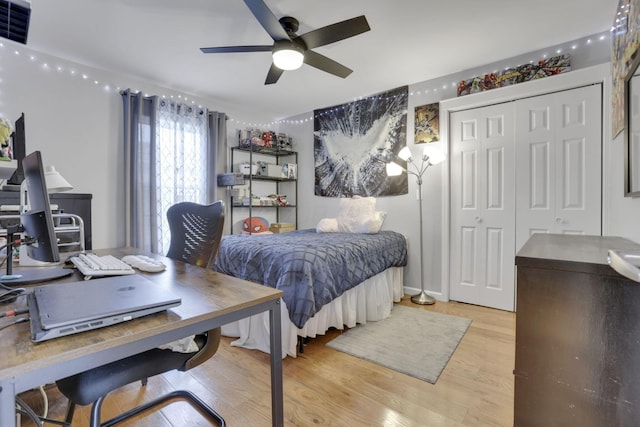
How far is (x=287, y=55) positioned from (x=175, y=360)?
77.5 inches

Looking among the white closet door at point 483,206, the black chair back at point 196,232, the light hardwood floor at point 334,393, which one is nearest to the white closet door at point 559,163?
the white closet door at point 483,206

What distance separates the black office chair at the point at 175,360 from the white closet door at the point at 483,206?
8.44 ft

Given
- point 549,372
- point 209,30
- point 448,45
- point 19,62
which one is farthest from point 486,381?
point 19,62

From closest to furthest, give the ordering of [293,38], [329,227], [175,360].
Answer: [175,360]
[293,38]
[329,227]

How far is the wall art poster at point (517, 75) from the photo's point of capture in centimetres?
253

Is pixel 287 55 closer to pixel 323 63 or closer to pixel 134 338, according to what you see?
pixel 323 63

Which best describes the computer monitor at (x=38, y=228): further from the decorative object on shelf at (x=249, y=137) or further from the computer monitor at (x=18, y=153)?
the decorative object on shelf at (x=249, y=137)

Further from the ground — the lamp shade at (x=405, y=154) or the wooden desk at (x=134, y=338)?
the lamp shade at (x=405, y=154)

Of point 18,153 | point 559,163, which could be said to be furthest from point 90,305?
point 559,163

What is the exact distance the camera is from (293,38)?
2043mm

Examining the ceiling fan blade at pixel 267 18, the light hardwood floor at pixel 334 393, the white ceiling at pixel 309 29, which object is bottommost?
the light hardwood floor at pixel 334 393

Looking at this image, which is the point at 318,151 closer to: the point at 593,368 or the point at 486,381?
the point at 486,381

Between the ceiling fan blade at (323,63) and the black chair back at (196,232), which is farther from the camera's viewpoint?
the ceiling fan blade at (323,63)

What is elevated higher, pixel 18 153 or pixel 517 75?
pixel 517 75
